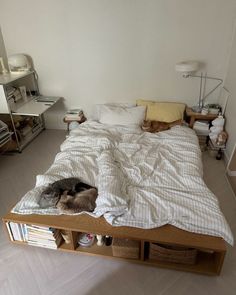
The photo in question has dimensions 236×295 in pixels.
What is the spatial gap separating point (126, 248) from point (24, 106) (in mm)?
2247

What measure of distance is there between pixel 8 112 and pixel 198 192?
7.40 feet

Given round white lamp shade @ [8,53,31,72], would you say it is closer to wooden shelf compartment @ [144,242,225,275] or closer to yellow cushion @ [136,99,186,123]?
yellow cushion @ [136,99,186,123]

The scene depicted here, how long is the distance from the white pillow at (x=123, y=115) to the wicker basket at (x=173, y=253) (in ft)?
5.34

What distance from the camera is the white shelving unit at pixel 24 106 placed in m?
2.71

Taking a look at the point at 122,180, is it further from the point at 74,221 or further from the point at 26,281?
the point at 26,281

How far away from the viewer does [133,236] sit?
4.73ft

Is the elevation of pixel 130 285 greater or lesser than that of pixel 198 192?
lesser

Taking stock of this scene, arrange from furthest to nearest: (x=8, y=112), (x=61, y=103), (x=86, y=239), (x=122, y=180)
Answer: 1. (x=61, y=103)
2. (x=8, y=112)
3. (x=122, y=180)
4. (x=86, y=239)

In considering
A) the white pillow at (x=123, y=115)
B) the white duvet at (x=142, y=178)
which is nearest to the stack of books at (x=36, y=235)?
the white duvet at (x=142, y=178)

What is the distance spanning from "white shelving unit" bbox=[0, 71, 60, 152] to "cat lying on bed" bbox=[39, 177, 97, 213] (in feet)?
4.33

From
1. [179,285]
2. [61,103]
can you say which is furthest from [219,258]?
[61,103]

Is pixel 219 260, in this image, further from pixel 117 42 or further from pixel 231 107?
pixel 117 42

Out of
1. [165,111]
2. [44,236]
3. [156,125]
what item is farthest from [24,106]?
[44,236]

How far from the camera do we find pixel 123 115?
113 inches
